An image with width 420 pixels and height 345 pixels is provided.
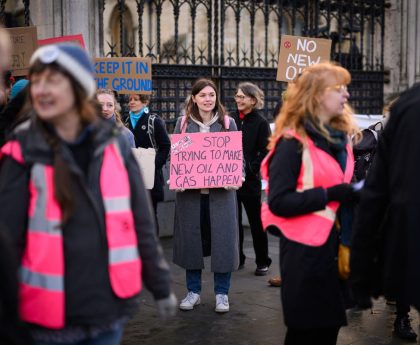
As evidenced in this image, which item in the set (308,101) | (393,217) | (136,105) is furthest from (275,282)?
(393,217)

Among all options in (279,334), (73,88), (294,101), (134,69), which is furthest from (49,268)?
(134,69)

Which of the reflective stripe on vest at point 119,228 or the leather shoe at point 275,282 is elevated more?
the reflective stripe on vest at point 119,228

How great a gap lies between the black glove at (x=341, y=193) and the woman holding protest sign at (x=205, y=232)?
2281mm

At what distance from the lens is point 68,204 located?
2432mm

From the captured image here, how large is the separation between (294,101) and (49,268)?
162 cm

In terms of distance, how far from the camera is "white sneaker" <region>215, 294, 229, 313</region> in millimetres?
5566

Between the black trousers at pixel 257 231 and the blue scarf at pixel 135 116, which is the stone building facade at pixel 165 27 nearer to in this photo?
the blue scarf at pixel 135 116

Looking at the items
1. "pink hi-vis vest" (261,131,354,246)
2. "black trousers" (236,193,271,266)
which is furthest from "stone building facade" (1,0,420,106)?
"pink hi-vis vest" (261,131,354,246)

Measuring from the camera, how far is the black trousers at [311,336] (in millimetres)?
3383

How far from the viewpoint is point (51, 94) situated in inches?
98.3

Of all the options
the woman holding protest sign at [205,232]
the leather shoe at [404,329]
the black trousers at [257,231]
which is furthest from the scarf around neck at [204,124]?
the leather shoe at [404,329]

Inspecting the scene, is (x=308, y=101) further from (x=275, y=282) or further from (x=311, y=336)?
(x=275, y=282)

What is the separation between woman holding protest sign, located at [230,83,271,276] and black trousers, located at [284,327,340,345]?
3.50m

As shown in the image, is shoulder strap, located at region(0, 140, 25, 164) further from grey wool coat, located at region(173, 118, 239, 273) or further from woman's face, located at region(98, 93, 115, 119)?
woman's face, located at region(98, 93, 115, 119)
